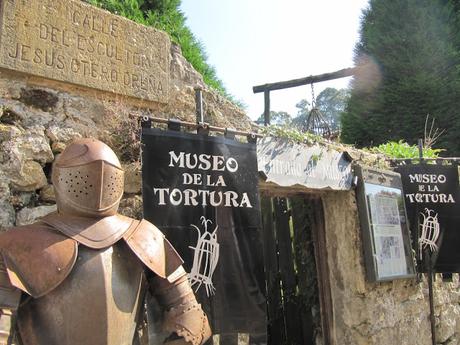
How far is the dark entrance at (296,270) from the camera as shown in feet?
15.3

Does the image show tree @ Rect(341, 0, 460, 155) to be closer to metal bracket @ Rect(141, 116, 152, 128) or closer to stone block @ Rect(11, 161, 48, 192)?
metal bracket @ Rect(141, 116, 152, 128)

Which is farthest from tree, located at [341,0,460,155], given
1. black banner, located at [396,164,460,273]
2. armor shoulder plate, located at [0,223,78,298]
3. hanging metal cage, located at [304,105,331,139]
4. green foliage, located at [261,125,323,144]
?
armor shoulder plate, located at [0,223,78,298]

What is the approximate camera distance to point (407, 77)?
11.0 m

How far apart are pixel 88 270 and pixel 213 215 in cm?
130

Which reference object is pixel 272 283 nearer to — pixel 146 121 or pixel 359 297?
pixel 359 297

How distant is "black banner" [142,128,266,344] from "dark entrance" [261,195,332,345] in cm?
155

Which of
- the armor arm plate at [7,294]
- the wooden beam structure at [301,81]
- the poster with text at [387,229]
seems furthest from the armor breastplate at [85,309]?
the wooden beam structure at [301,81]

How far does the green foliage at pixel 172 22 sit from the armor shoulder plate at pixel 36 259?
4.24 m

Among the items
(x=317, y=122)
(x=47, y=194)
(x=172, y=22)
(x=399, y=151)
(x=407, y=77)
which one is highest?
(x=407, y=77)

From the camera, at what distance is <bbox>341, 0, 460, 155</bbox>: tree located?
34.6ft

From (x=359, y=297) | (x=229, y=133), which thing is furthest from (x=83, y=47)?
(x=359, y=297)

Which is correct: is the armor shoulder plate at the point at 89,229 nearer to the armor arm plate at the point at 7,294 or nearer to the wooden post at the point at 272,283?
the armor arm plate at the point at 7,294

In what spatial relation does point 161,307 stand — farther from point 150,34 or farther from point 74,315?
point 150,34

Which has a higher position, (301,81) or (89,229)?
(301,81)
